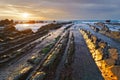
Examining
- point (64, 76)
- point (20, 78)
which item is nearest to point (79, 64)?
point (64, 76)

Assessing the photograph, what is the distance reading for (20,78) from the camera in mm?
21984

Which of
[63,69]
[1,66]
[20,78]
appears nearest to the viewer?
[20,78]

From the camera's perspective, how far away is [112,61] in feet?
86.9

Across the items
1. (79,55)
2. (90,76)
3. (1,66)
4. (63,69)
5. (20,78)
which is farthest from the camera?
(79,55)

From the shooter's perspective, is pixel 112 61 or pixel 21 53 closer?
pixel 112 61

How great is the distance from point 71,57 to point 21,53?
27.3 feet

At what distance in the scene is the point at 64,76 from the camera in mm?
22953

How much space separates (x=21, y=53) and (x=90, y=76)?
15255 millimetres

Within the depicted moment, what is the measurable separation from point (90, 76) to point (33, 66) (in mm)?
7047

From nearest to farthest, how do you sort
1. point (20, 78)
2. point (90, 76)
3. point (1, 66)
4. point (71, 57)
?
point (20, 78)
point (90, 76)
point (1, 66)
point (71, 57)

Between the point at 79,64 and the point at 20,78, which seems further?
the point at 79,64

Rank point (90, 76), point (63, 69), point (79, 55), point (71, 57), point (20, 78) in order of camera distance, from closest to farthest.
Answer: point (20, 78) → point (90, 76) → point (63, 69) → point (71, 57) → point (79, 55)

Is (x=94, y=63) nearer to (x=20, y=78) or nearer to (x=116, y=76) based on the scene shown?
(x=116, y=76)

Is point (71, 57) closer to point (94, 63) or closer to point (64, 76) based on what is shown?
point (94, 63)
